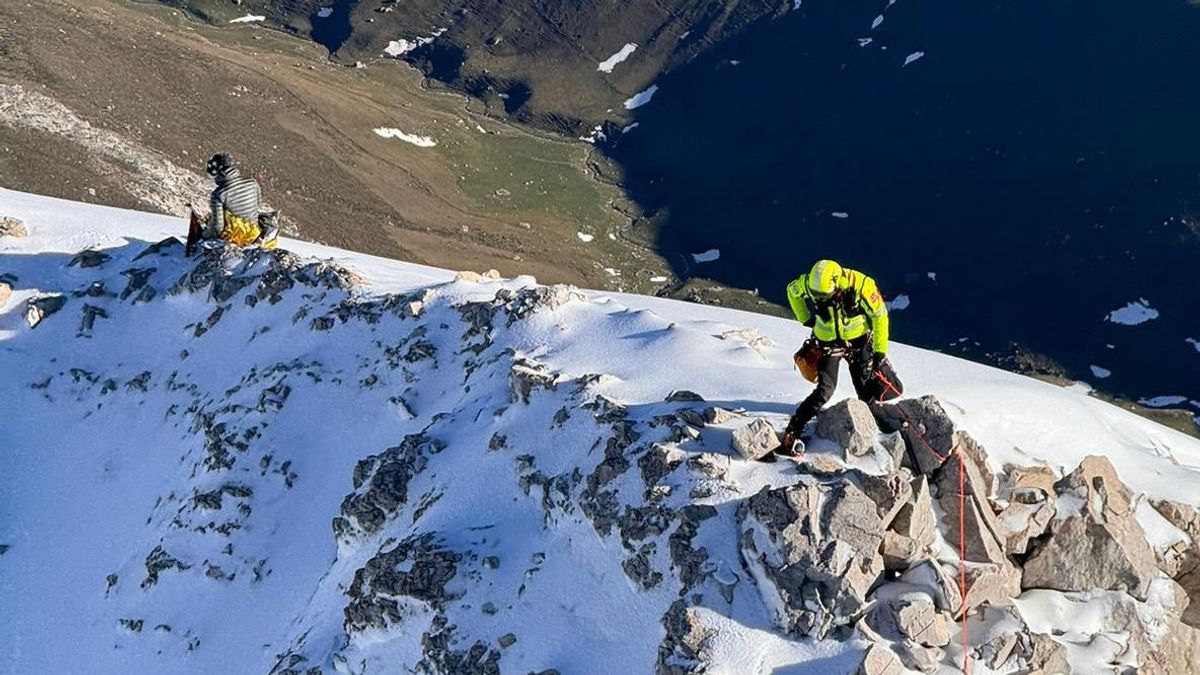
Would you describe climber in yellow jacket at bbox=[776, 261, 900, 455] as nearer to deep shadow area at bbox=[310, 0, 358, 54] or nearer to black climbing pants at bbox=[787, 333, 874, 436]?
black climbing pants at bbox=[787, 333, 874, 436]

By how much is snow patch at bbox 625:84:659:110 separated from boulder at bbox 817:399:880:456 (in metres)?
111

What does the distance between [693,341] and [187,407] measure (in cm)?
1228

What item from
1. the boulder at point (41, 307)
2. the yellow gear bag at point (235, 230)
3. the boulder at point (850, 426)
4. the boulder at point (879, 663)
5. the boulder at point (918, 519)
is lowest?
the boulder at point (41, 307)

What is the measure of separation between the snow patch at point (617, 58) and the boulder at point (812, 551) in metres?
120

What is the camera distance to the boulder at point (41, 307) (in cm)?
2253

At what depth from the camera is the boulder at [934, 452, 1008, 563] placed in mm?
12672

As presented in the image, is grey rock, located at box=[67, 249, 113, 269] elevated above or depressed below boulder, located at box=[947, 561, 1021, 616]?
below

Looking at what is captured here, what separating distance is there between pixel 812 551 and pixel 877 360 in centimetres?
400

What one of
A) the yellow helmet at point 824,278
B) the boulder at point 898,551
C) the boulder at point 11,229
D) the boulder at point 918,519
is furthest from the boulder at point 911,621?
the boulder at point 11,229

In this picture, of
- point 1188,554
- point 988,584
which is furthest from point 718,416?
point 1188,554

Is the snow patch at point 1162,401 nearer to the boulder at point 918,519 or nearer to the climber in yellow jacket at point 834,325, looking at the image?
the climber in yellow jacket at point 834,325

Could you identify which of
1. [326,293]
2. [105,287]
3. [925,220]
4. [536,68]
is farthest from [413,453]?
[536,68]

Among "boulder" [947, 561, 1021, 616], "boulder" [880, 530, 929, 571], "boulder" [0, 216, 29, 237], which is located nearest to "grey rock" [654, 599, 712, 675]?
"boulder" [880, 530, 929, 571]

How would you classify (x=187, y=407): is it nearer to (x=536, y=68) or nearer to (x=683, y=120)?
(x=683, y=120)
